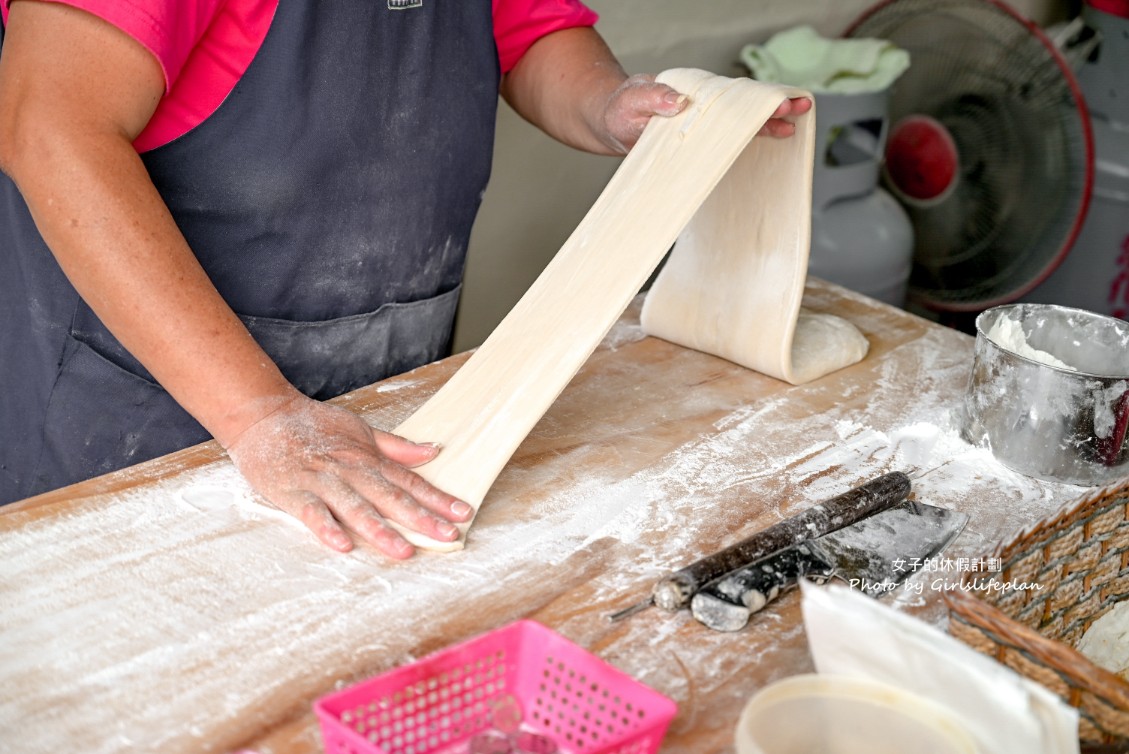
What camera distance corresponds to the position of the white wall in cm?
262

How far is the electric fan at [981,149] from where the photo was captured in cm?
302

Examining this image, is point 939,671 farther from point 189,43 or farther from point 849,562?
point 189,43

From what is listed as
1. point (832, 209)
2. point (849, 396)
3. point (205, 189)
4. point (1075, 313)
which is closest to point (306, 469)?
point (205, 189)

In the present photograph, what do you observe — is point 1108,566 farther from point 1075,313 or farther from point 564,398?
point 564,398

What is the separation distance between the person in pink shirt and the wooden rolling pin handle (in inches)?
10.3

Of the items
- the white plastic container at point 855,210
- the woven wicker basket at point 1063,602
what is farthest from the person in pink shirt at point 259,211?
the white plastic container at point 855,210

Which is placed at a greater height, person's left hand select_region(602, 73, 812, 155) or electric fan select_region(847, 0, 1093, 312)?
person's left hand select_region(602, 73, 812, 155)

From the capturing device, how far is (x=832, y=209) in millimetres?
2945

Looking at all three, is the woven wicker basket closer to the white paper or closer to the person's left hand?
the white paper

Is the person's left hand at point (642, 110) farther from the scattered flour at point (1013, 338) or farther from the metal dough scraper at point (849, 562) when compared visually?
the metal dough scraper at point (849, 562)

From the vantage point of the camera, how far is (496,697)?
915 millimetres

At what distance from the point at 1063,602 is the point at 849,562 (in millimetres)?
234

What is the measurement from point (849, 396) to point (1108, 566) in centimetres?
46

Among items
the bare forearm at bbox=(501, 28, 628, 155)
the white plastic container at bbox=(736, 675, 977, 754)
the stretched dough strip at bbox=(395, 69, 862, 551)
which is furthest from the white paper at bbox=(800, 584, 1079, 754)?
the bare forearm at bbox=(501, 28, 628, 155)
